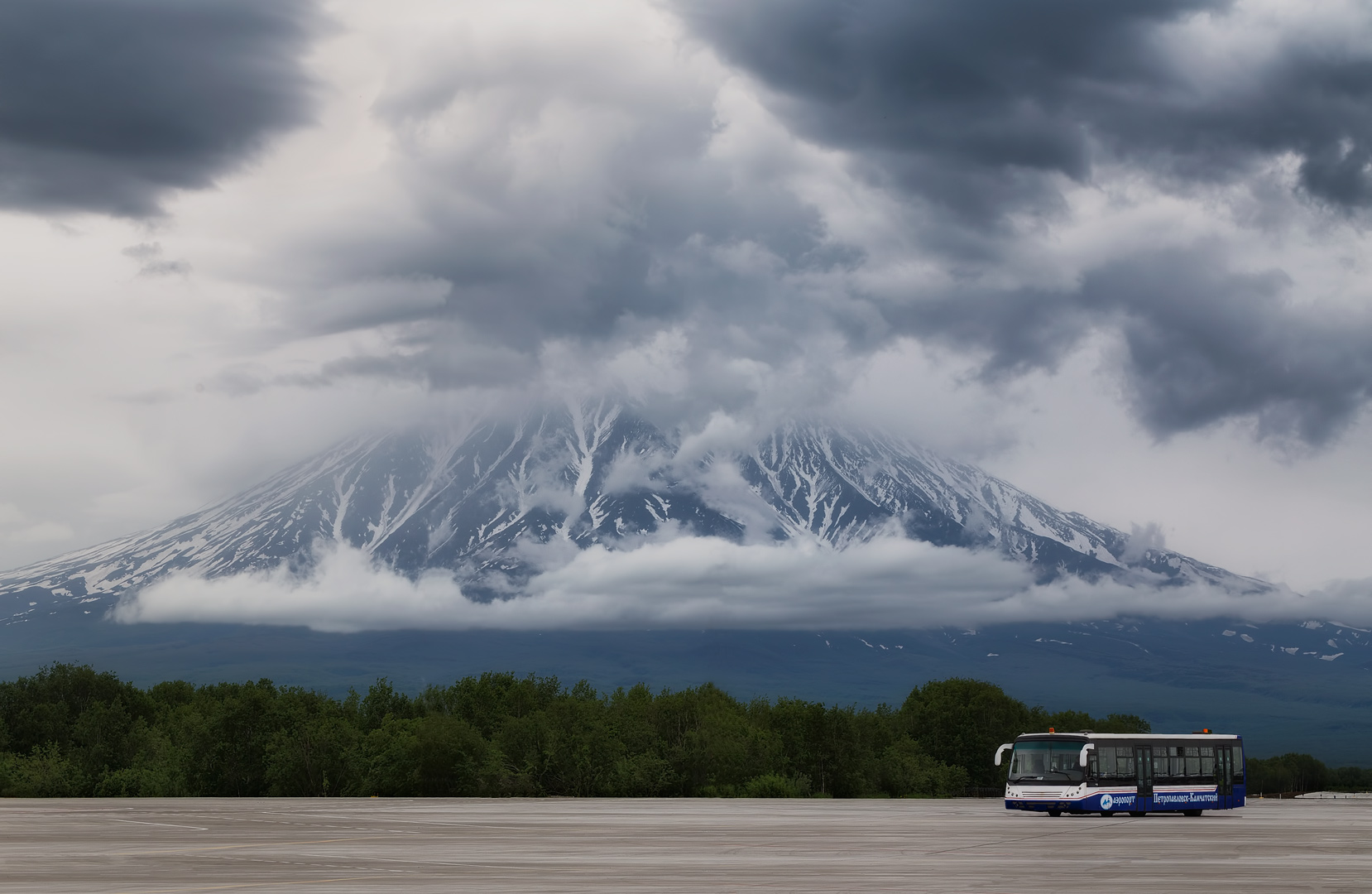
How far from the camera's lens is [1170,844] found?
41812 mm

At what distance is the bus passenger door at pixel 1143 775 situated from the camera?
68.2 m

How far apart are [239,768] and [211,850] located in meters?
77.3

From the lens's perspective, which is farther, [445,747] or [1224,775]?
[445,747]

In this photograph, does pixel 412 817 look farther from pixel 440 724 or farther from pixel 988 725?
pixel 988 725

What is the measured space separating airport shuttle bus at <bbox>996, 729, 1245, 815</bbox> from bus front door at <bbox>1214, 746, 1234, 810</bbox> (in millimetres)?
44

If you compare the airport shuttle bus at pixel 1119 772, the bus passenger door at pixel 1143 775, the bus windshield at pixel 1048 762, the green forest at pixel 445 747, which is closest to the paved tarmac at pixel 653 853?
the airport shuttle bus at pixel 1119 772

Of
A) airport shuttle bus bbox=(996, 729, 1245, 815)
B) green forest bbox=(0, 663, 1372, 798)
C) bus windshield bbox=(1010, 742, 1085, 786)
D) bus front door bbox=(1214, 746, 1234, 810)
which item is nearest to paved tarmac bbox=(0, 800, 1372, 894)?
A: airport shuttle bus bbox=(996, 729, 1245, 815)

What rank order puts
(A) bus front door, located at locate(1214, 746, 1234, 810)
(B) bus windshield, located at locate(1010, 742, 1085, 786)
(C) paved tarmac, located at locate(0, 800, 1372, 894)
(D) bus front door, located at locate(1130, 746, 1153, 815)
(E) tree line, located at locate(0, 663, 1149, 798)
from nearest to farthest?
1. (C) paved tarmac, located at locate(0, 800, 1372, 894)
2. (B) bus windshield, located at locate(1010, 742, 1085, 786)
3. (D) bus front door, located at locate(1130, 746, 1153, 815)
4. (A) bus front door, located at locate(1214, 746, 1234, 810)
5. (E) tree line, located at locate(0, 663, 1149, 798)

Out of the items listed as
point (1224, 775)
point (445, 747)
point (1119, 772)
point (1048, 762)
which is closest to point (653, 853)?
point (1048, 762)

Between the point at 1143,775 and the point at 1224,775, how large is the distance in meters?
6.39

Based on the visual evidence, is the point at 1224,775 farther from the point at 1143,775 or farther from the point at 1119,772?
the point at 1119,772

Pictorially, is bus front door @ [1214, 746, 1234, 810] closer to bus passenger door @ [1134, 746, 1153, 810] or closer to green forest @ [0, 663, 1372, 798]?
bus passenger door @ [1134, 746, 1153, 810]

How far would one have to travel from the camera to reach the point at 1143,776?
225 ft

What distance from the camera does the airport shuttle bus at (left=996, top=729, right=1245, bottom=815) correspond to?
6731cm
